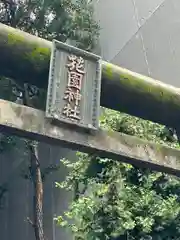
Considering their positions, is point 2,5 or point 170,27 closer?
point 170,27

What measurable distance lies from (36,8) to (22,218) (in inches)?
172

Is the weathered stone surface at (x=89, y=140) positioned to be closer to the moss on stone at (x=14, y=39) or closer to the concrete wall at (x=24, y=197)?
the moss on stone at (x=14, y=39)

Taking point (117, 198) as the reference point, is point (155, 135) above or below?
above

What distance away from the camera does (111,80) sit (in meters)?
3.55

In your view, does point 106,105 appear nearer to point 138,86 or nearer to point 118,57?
point 138,86

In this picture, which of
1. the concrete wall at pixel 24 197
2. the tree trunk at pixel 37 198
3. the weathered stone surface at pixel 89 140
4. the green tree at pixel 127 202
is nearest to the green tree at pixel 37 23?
the tree trunk at pixel 37 198

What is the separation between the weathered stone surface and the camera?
3.15 m

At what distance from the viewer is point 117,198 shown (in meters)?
4.73

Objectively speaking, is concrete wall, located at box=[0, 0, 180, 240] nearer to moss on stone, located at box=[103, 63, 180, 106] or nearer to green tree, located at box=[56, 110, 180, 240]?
green tree, located at box=[56, 110, 180, 240]

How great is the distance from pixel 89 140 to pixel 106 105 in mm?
433

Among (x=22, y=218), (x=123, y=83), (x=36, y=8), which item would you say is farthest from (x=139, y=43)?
(x=22, y=218)

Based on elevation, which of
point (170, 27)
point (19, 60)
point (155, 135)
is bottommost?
point (19, 60)

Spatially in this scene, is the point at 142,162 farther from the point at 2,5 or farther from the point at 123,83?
the point at 2,5

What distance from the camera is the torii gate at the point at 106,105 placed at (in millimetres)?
3201
